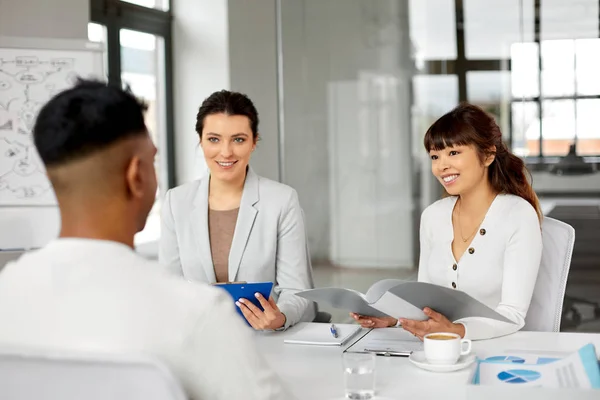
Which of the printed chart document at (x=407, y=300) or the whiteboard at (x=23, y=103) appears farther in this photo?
the whiteboard at (x=23, y=103)

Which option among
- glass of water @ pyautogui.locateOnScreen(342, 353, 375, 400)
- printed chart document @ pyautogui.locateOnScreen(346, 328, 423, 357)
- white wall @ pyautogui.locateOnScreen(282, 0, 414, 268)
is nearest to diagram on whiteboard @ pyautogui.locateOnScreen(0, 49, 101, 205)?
white wall @ pyautogui.locateOnScreen(282, 0, 414, 268)

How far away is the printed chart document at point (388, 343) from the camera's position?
2021mm

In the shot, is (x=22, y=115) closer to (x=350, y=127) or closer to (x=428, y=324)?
(x=350, y=127)

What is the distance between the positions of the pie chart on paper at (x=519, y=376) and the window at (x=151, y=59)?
3637 mm

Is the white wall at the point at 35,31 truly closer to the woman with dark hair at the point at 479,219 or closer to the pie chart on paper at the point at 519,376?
the woman with dark hair at the point at 479,219

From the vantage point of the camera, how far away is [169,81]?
204 inches

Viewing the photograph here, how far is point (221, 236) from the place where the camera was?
2898 mm

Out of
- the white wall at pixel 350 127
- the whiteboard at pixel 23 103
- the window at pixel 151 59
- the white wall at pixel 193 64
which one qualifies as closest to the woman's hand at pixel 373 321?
the white wall at pixel 350 127

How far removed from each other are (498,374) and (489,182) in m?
1.03

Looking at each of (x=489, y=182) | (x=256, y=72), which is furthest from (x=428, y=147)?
(x=256, y=72)

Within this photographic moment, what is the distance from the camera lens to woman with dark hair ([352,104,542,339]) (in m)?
2.43

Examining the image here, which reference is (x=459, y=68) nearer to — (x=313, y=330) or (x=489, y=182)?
(x=489, y=182)

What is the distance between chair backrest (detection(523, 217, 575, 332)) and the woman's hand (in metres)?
0.55

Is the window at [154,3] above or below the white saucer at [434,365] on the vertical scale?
above
